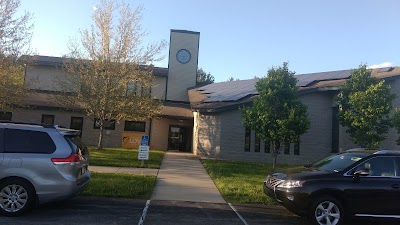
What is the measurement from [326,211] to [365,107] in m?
10.5

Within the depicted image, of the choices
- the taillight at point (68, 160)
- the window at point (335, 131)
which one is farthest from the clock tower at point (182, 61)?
the taillight at point (68, 160)

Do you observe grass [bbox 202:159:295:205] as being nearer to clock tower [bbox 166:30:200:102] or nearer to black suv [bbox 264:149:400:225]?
black suv [bbox 264:149:400:225]

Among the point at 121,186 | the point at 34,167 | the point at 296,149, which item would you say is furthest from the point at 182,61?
the point at 34,167

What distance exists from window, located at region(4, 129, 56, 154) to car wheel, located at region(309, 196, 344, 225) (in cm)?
532

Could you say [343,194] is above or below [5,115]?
Result: below

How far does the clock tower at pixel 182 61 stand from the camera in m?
33.7

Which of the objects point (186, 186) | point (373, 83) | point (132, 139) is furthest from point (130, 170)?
point (132, 139)

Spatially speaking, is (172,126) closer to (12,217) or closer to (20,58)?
(20,58)

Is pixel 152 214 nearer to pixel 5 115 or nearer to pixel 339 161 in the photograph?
pixel 339 161

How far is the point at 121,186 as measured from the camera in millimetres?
10695

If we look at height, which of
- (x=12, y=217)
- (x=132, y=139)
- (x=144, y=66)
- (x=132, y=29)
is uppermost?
(x=132, y=29)

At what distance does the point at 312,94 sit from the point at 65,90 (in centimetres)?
1438

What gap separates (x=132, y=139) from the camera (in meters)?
28.7

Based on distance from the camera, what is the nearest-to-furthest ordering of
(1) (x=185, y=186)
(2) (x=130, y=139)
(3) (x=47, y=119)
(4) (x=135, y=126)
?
(1) (x=185, y=186) < (3) (x=47, y=119) < (2) (x=130, y=139) < (4) (x=135, y=126)
